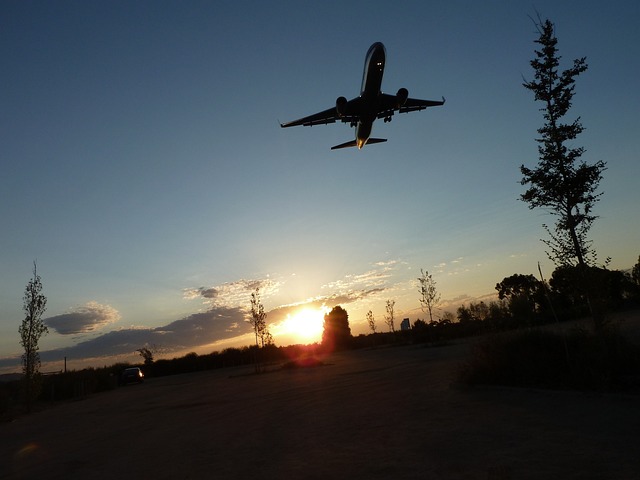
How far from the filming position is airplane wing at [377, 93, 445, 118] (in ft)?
82.7

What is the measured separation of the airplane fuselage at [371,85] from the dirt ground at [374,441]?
647 inches

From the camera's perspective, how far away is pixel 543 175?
13.5m

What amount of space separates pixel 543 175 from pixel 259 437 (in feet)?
36.5

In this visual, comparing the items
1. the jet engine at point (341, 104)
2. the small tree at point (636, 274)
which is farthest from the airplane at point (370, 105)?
the small tree at point (636, 274)

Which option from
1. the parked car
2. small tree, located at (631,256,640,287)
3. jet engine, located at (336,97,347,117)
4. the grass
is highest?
jet engine, located at (336,97,347,117)

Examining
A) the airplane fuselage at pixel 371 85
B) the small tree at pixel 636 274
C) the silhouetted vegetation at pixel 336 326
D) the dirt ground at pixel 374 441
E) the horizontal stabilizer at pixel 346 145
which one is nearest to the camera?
the dirt ground at pixel 374 441

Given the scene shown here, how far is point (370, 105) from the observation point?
24.9 metres

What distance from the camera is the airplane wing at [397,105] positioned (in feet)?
82.7

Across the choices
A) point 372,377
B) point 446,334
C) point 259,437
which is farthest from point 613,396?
point 446,334

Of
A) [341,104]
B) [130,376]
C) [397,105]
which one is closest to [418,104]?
[397,105]

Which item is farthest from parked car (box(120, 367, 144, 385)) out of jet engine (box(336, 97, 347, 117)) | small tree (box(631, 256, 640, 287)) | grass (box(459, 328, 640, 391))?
→ small tree (box(631, 256, 640, 287))

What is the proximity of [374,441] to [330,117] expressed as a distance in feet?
69.9

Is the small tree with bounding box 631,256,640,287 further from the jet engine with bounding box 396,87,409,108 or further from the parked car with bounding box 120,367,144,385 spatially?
the parked car with bounding box 120,367,144,385

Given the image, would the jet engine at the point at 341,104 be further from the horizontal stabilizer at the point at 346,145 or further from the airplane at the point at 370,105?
the horizontal stabilizer at the point at 346,145
